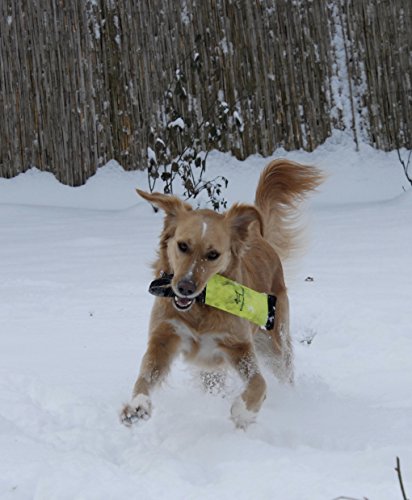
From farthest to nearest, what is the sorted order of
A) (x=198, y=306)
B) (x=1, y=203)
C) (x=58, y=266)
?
A: (x=1, y=203)
(x=58, y=266)
(x=198, y=306)

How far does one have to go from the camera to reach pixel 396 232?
249 inches

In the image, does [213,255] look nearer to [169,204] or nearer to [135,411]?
[169,204]

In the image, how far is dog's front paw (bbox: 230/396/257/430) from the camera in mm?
2867

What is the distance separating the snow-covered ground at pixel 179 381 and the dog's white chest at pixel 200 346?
21 centimetres

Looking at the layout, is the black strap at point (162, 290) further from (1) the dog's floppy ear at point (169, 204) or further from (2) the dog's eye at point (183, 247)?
(1) the dog's floppy ear at point (169, 204)

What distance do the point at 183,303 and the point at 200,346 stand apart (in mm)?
254

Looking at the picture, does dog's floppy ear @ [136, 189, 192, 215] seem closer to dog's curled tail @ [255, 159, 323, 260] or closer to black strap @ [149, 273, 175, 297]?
black strap @ [149, 273, 175, 297]

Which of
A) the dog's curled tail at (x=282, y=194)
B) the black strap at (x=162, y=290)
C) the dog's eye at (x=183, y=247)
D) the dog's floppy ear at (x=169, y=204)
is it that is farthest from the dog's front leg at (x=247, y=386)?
the dog's curled tail at (x=282, y=194)

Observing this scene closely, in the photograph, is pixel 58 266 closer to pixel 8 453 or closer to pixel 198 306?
pixel 198 306

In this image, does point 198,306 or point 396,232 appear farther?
point 396,232

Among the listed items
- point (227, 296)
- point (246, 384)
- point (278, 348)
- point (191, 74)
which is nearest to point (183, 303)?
point (227, 296)

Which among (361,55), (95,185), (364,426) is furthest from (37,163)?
(364,426)

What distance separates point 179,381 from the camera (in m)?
3.73

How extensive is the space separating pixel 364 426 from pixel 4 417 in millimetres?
1384
